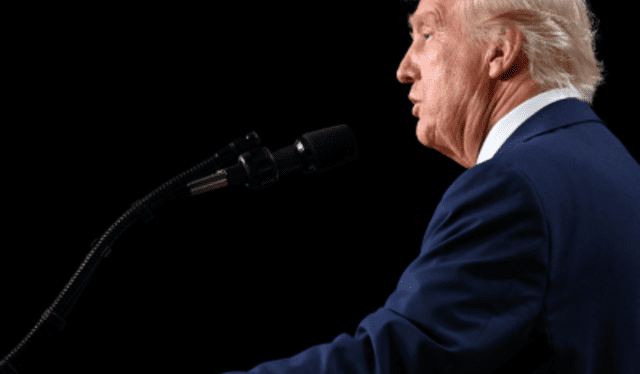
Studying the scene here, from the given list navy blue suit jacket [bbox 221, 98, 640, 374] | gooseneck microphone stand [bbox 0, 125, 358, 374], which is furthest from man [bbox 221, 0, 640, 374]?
gooseneck microphone stand [bbox 0, 125, 358, 374]

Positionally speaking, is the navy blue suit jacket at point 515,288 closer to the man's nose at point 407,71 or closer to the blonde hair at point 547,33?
the blonde hair at point 547,33

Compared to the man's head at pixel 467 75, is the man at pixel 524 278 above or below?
below

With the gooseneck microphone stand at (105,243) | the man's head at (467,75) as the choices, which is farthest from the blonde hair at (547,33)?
the gooseneck microphone stand at (105,243)

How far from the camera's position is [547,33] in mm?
1070

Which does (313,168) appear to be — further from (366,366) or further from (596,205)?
(596,205)

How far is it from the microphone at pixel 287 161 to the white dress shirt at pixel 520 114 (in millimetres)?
352

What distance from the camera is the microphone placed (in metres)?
0.84

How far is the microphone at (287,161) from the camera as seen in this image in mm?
842

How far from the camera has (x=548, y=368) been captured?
0.74m

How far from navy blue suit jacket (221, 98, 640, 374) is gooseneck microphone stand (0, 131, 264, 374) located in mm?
356

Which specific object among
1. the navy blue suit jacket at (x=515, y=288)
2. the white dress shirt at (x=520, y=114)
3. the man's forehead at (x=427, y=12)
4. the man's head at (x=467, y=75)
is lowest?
the navy blue suit jacket at (x=515, y=288)

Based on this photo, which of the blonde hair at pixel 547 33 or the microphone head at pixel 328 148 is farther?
the blonde hair at pixel 547 33

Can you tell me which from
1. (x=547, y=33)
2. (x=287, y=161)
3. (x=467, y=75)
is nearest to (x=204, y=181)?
(x=287, y=161)

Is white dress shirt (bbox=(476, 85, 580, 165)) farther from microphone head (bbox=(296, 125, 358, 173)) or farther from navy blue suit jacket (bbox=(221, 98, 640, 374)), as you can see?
microphone head (bbox=(296, 125, 358, 173))
